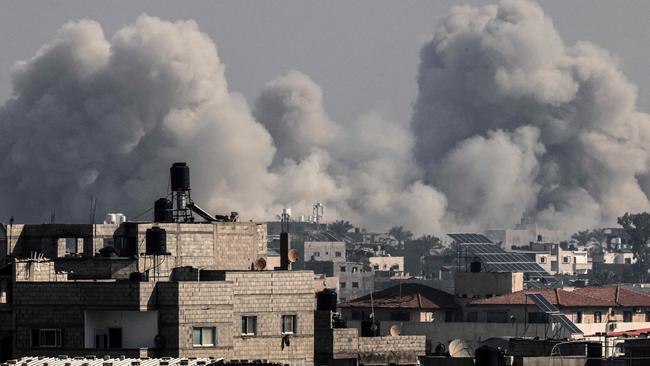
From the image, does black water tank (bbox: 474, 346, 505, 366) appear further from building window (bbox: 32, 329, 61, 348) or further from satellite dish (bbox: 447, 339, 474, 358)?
building window (bbox: 32, 329, 61, 348)

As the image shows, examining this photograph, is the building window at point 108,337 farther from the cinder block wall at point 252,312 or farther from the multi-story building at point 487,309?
the multi-story building at point 487,309

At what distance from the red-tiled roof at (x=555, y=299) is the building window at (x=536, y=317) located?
1.50 ft

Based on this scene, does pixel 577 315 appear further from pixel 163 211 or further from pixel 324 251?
pixel 324 251

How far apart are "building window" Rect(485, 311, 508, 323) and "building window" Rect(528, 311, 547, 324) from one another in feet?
6.48

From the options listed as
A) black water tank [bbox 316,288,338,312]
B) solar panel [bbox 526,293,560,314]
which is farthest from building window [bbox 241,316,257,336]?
solar panel [bbox 526,293,560,314]

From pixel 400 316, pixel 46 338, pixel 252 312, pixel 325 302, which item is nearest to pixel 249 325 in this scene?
pixel 252 312

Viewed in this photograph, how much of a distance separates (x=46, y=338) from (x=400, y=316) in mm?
46084

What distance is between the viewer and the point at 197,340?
5466 centimetres

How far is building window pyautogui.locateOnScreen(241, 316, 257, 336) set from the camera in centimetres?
5709

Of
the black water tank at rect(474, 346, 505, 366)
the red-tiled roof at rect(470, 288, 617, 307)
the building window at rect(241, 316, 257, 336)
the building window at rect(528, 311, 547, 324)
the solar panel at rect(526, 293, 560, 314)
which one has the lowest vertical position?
the black water tank at rect(474, 346, 505, 366)

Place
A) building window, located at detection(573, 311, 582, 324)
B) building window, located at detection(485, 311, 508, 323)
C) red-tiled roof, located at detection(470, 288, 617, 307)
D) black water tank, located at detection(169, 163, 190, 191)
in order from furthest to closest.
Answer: building window, located at detection(573, 311, 582, 324)
red-tiled roof, located at detection(470, 288, 617, 307)
building window, located at detection(485, 311, 508, 323)
black water tank, located at detection(169, 163, 190, 191)

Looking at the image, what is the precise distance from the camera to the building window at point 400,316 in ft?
328

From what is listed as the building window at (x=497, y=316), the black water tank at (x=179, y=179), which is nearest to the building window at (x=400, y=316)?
the building window at (x=497, y=316)

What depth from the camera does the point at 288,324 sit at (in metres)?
Answer: 58.0
